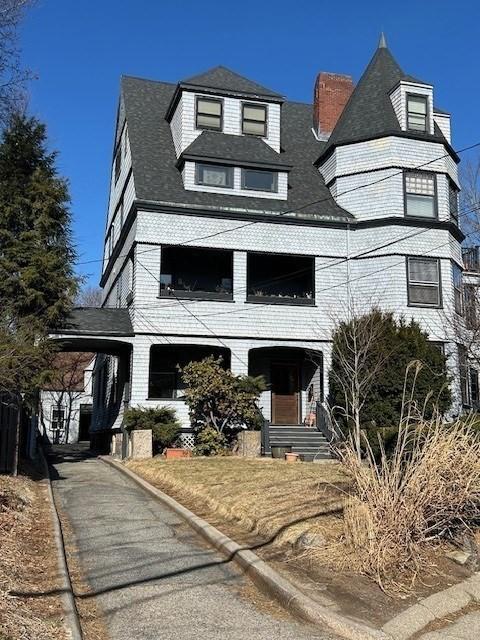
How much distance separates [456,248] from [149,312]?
1142 cm

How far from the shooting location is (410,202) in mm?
22516

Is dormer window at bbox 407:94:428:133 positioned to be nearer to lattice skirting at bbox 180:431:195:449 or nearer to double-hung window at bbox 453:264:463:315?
double-hung window at bbox 453:264:463:315

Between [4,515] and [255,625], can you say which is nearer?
[255,625]

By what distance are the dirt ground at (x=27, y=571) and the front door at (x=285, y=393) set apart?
41.7 ft

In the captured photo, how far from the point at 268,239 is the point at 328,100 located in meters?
9.58

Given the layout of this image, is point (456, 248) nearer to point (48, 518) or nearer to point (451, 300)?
point (451, 300)

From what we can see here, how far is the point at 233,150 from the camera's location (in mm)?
22859

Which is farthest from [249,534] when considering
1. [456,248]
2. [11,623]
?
[456,248]

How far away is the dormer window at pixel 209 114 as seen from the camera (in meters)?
23.5

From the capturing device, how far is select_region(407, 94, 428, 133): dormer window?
23438mm

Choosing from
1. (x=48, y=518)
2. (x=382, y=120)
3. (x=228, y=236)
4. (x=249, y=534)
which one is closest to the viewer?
(x=249, y=534)

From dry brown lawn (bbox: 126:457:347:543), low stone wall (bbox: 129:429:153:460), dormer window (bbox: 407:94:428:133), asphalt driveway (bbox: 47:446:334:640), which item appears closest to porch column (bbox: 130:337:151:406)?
low stone wall (bbox: 129:429:153:460)

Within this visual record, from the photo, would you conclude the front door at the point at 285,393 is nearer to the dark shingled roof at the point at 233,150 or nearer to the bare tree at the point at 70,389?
the dark shingled roof at the point at 233,150

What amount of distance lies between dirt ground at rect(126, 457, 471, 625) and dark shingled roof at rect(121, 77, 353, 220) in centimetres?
1060
